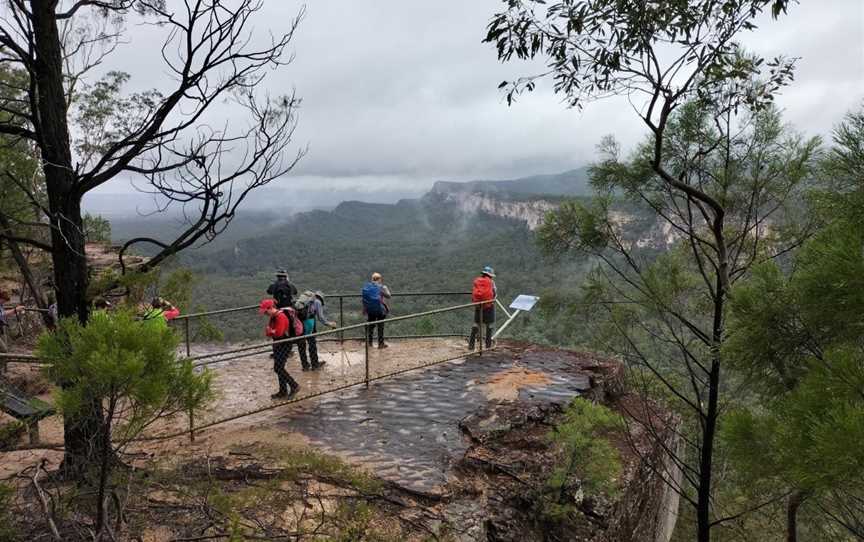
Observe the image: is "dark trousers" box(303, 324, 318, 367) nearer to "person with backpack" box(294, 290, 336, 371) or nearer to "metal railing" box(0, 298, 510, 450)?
"person with backpack" box(294, 290, 336, 371)

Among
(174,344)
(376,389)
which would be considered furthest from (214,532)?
(376,389)

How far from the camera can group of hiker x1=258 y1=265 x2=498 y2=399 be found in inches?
299

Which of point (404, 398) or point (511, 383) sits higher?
point (404, 398)

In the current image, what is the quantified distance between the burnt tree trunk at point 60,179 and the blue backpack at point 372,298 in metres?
5.86

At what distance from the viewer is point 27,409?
5160 millimetres

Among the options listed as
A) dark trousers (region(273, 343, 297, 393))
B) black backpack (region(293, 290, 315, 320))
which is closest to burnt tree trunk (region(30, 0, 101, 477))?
dark trousers (region(273, 343, 297, 393))

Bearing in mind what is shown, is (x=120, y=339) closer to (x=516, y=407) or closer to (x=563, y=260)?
(x=516, y=407)

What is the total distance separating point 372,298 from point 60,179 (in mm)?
6246

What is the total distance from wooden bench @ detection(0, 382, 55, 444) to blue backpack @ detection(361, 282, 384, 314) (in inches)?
220

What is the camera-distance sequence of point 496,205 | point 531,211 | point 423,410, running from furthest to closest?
point 496,205 → point 531,211 → point 423,410

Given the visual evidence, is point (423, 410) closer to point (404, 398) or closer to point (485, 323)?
point (404, 398)

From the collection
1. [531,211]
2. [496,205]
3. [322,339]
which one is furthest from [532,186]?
[322,339]

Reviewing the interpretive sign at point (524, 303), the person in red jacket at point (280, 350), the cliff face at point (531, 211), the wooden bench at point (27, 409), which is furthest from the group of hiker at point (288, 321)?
the cliff face at point (531, 211)

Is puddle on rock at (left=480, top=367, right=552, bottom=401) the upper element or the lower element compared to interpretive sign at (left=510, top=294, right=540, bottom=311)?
lower
